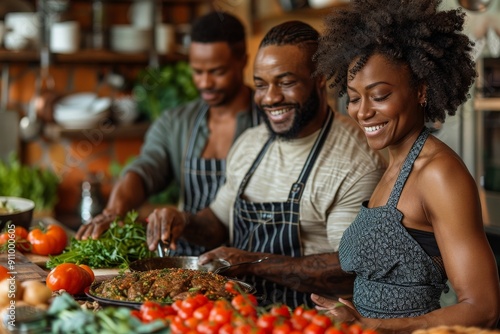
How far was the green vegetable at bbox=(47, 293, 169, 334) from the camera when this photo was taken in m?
1.69

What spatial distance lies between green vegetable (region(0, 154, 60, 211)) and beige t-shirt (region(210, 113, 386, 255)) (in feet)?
8.07

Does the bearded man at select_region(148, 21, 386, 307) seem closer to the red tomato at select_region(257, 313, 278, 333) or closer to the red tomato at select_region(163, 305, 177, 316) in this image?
the red tomato at select_region(163, 305, 177, 316)

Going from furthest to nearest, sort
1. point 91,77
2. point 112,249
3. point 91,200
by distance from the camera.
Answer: point 91,77
point 91,200
point 112,249

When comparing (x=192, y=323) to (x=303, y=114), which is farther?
(x=303, y=114)

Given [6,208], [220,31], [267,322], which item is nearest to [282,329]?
[267,322]

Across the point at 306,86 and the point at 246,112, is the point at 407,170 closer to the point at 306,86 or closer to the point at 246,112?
the point at 306,86

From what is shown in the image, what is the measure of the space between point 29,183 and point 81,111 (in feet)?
2.10

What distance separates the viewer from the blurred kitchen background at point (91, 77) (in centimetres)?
555

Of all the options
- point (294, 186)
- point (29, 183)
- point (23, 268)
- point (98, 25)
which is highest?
point (98, 25)

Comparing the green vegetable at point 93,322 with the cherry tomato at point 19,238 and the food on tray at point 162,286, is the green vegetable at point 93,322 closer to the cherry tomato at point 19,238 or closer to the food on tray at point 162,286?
the food on tray at point 162,286

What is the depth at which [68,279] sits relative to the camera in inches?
97.1

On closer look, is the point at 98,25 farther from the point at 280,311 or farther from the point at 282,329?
the point at 282,329

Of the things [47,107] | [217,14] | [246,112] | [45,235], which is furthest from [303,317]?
[47,107]

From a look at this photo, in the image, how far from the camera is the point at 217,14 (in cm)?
423
